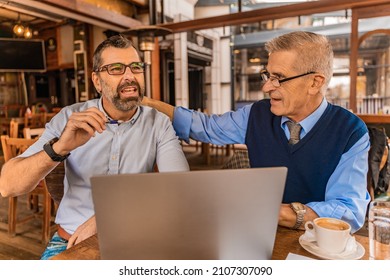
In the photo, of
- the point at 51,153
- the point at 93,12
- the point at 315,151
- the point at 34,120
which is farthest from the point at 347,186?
the point at 34,120

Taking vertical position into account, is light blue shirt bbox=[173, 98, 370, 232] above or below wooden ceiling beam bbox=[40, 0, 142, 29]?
below

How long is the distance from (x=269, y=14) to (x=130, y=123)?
145 inches

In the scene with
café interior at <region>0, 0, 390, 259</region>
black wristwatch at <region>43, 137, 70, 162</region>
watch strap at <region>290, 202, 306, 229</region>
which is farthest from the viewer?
café interior at <region>0, 0, 390, 259</region>

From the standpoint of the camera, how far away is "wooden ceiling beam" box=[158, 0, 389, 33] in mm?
3828

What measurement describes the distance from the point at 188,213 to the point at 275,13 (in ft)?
14.1

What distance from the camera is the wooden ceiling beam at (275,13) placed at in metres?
3.83

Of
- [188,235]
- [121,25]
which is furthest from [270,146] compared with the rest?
[121,25]

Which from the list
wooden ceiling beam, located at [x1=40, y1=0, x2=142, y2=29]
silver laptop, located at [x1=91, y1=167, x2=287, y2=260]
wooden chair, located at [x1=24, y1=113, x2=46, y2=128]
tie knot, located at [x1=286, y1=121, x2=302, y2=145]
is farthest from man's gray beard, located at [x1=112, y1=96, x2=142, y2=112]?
wooden chair, located at [x1=24, y1=113, x2=46, y2=128]

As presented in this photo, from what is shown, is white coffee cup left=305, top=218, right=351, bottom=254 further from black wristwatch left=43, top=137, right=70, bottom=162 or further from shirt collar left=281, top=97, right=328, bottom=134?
black wristwatch left=43, top=137, right=70, bottom=162

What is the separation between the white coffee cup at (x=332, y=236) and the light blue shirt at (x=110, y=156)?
1.89ft

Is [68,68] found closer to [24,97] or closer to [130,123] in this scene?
[24,97]

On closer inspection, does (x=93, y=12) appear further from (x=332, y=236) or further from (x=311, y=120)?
(x=332, y=236)

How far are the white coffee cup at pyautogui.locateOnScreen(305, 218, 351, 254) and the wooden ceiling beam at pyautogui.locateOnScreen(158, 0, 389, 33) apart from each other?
384cm

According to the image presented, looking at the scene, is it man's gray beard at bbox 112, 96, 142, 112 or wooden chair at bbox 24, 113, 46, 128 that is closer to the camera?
man's gray beard at bbox 112, 96, 142, 112
